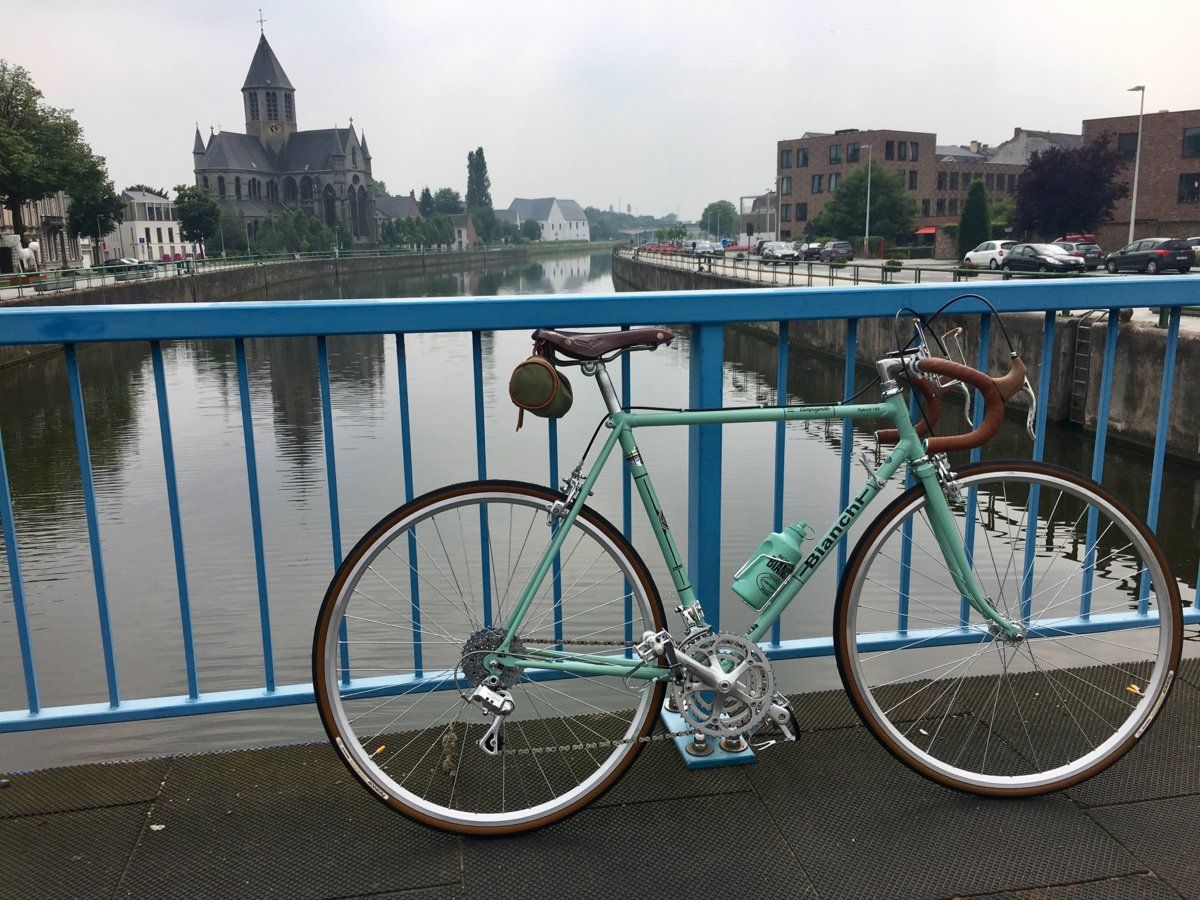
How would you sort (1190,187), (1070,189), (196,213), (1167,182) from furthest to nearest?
(196,213) < (1167,182) < (1190,187) < (1070,189)

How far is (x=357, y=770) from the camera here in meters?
2.14

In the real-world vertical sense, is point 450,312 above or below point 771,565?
above

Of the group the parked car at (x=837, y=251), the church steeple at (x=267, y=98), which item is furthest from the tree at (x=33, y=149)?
the church steeple at (x=267, y=98)

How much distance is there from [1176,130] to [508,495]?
5979 cm

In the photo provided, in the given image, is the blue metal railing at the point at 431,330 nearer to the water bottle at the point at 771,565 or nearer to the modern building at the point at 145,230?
the water bottle at the point at 771,565

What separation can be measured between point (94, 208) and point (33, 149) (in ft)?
34.7

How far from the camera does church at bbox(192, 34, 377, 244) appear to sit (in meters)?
104

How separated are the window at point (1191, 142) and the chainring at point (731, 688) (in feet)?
194

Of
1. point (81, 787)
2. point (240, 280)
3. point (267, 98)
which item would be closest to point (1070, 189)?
point (240, 280)

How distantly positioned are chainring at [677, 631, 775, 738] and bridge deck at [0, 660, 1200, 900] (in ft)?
0.76

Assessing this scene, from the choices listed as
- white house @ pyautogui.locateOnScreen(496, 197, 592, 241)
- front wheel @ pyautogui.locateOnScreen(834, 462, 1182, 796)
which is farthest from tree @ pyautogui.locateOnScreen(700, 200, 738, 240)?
front wheel @ pyautogui.locateOnScreen(834, 462, 1182, 796)

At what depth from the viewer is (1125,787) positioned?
233 cm

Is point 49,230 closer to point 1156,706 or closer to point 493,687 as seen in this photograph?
point 493,687

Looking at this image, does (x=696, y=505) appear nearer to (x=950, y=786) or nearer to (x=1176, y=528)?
(x=950, y=786)
